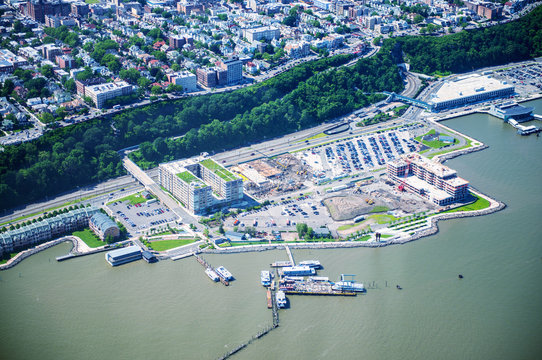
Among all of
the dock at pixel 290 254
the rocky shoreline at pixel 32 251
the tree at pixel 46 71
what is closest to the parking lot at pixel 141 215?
the rocky shoreline at pixel 32 251

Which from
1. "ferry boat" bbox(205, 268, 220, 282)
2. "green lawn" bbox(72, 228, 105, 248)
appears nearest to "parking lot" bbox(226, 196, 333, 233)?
"ferry boat" bbox(205, 268, 220, 282)

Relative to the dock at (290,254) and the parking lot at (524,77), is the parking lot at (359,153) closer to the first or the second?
the dock at (290,254)

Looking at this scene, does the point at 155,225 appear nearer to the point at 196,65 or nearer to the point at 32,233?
the point at 32,233

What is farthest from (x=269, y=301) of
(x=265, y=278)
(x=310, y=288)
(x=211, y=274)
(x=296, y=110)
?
(x=296, y=110)

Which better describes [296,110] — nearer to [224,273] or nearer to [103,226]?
[103,226]

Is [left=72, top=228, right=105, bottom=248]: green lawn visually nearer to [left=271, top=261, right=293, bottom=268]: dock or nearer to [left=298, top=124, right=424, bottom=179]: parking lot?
[left=271, top=261, right=293, bottom=268]: dock

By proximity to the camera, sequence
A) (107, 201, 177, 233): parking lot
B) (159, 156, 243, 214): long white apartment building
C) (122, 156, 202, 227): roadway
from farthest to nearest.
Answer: (159, 156, 243, 214): long white apartment building < (122, 156, 202, 227): roadway < (107, 201, 177, 233): parking lot
